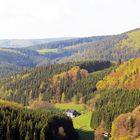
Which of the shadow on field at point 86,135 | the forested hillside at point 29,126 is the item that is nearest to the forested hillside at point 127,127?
the shadow on field at point 86,135

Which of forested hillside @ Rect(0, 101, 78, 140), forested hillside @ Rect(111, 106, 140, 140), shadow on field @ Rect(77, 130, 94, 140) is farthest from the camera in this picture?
shadow on field @ Rect(77, 130, 94, 140)

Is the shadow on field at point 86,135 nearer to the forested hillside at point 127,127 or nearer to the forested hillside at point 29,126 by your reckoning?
the forested hillside at point 29,126

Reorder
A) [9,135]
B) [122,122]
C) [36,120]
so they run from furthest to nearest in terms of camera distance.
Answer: [122,122] < [36,120] < [9,135]

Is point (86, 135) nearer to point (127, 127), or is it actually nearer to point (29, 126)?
point (127, 127)

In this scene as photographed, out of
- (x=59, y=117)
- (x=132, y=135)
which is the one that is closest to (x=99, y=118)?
(x=59, y=117)

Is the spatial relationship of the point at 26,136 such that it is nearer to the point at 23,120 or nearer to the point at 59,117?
the point at 23,120

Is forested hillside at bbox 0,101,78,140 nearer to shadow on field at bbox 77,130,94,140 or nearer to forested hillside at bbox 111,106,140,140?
shadow on field at bbox 77,130,94,140

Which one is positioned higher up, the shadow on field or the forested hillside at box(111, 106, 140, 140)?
the forested hillside at box(111, 106, 140, 140)

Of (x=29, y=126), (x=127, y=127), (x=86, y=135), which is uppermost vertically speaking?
(x=29, y=126)

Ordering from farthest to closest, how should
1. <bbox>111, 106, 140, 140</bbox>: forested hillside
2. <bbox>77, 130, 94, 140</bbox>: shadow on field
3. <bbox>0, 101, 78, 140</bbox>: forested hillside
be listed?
1. <bbox>77, 130, 94, 140</bbox>: shadow on field
2. <bbox>111, 106, 140, 140</bbox>: forested hillside
3. <bbox>0, 101, 78, 140</bbox>: forested hillside

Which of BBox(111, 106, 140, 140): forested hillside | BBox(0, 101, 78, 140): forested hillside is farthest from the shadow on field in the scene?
BBox(111, 106, 140, 140): forested hillside

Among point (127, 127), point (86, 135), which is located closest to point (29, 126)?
point (86, 135)
